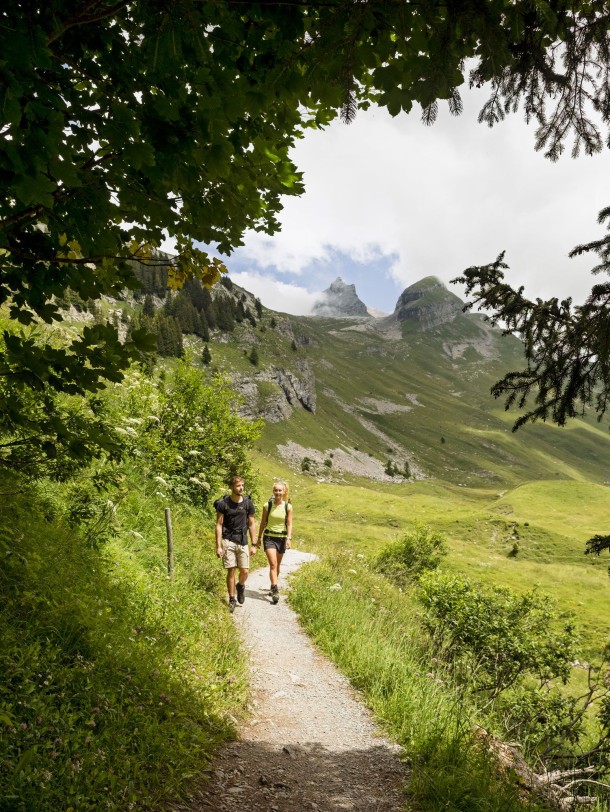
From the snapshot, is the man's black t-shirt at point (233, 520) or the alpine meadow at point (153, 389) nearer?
the alpine meadow at point (153, 389)

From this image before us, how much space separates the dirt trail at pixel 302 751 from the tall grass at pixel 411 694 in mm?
262

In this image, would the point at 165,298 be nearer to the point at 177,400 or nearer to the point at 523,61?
the point at 177,400

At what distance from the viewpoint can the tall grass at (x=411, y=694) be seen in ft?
14.7

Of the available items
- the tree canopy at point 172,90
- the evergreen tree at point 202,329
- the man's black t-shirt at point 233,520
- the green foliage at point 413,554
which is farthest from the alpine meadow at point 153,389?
the evergreen tree at point 202,329

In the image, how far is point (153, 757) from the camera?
14.0 ft

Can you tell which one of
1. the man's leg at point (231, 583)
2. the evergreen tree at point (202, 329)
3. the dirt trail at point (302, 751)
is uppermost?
the evergreen tree at point (202, 329)

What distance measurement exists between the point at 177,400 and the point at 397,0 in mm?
13905

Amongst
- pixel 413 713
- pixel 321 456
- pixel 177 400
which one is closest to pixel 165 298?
pixel 321 456

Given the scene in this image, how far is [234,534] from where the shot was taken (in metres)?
9.61

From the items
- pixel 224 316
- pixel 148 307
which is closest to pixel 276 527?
pixel 148 307

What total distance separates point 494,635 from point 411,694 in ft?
15.0

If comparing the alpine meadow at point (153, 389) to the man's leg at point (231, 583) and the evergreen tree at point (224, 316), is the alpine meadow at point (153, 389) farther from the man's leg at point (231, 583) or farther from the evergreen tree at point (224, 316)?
the evergreen tree at point (224, 316)

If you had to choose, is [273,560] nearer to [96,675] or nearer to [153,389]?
[153,389]

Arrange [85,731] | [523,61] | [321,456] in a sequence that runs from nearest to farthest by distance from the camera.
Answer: [523,61]
[85,731]
[321,456]
